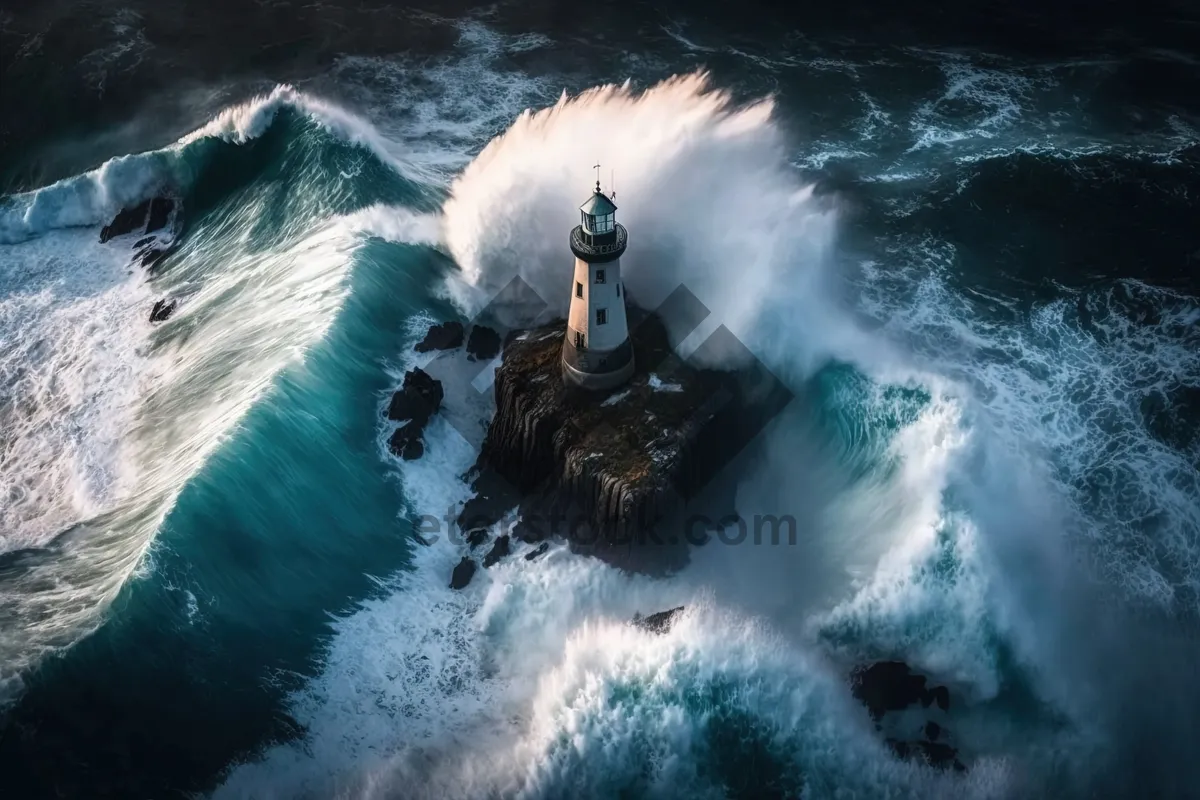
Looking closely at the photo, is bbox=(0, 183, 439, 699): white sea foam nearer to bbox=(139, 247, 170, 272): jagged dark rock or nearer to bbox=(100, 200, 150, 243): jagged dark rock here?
bbox=(100, 200, 150, 243): jagged dark rock

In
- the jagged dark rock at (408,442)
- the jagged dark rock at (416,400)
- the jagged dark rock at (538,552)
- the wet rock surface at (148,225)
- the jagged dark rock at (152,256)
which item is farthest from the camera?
the wet rock surface at (148,225)

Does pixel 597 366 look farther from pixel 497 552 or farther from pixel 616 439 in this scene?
pixel 497 552

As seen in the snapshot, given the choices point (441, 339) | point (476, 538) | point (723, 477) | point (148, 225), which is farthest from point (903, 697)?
point (148, 225)

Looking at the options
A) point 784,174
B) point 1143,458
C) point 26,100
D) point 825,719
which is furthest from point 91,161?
point 1143,458

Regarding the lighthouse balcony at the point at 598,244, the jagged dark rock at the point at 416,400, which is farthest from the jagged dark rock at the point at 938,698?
the jagged dark rock at the point at 416,400

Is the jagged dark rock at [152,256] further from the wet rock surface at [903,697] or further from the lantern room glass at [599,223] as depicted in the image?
the wet rock surface at [903,697]

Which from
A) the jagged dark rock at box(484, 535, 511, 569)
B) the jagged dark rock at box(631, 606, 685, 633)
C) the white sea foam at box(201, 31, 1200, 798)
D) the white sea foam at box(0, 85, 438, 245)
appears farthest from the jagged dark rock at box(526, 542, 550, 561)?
the white sea foam at box(0, 85, 438, 245)

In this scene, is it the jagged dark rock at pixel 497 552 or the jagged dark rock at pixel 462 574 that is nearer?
the jagged dark rock at pixel 462 574
